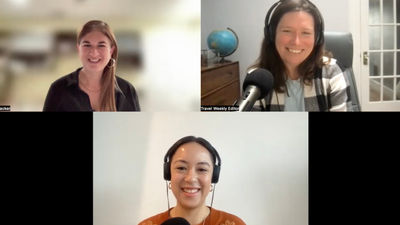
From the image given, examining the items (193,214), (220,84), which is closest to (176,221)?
(193,214)

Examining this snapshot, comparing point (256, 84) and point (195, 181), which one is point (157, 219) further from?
point (256, 84)

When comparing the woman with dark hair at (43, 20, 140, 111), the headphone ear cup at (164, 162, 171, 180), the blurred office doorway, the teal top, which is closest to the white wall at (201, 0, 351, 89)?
the blurred office doorway

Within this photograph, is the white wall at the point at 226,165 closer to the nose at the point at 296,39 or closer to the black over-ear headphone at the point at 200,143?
the black over-ear headphone at the point at 200,143

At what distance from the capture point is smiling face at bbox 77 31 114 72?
87.4 inches

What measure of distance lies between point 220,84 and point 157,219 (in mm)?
819

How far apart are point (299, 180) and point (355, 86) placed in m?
0.61

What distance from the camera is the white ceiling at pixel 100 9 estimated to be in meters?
2.18

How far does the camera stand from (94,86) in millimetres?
2271

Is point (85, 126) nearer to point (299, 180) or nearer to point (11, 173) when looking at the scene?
point (11, 173)

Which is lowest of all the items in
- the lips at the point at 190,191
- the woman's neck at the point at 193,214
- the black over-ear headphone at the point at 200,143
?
the woman's neck at the point at 193,214

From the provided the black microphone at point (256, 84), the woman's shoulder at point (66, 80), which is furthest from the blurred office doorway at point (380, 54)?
the woman's shoulder at point (66, 80)

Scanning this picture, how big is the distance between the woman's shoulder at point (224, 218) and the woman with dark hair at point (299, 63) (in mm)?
623

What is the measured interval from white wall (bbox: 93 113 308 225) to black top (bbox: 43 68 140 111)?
114 mm

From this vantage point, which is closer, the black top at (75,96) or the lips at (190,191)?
the lips at (190,191)
